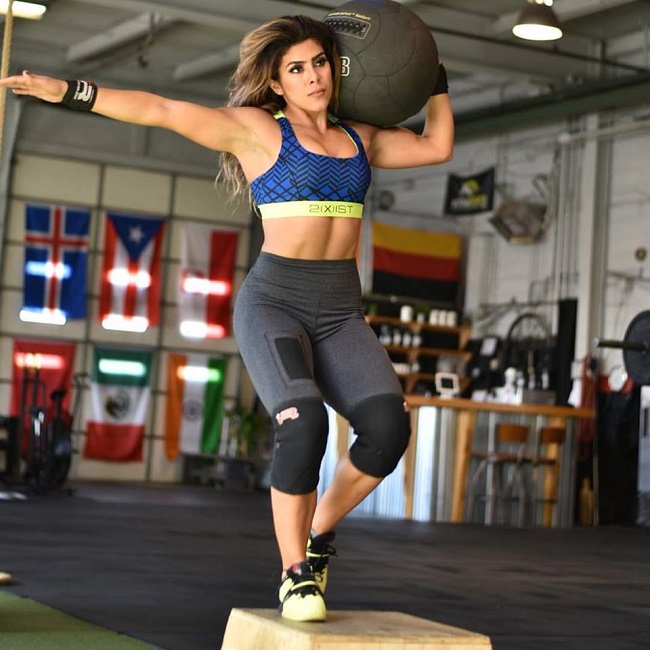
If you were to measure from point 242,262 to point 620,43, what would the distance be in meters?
5.26

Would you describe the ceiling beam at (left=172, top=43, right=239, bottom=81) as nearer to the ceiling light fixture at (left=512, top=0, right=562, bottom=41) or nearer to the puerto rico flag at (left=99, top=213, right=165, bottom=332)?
the puerto rico flag at (left=99, top=213, right=165, bottom=332)

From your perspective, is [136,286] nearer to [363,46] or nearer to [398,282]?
[398,282]

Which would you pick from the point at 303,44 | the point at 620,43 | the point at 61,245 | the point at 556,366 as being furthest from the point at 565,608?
the point at 61,245

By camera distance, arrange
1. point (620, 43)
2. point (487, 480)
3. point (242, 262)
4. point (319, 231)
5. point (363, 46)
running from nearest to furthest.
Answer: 1. point (319, 231)
2. point (363, 46)
3. point (487, 480)
4. point (620, 43)
5. point (242, 262)

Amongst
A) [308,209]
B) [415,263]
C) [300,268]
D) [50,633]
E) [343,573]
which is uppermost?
[415,263]

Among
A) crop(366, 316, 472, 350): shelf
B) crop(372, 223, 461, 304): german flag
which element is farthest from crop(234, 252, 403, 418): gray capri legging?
crop(372, 223, 461, 304): german flag

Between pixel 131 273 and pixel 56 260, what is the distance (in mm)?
891

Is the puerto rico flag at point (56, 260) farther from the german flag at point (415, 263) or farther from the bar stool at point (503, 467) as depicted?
the bar stool at point (503, 467)

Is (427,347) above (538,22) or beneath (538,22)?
beneath

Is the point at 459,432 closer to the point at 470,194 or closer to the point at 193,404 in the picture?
the point at 470,194

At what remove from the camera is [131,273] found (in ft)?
50.0

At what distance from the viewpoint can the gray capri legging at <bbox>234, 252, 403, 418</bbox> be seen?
9.86 ft

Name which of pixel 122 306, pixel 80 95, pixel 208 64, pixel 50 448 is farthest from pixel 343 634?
pixel 122 306

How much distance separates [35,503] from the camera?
31.7 ft
